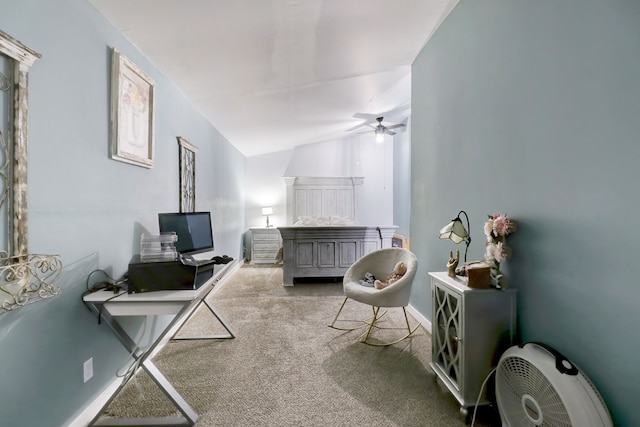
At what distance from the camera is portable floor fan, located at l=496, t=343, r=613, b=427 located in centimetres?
104

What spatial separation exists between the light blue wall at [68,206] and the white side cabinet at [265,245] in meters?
3.80

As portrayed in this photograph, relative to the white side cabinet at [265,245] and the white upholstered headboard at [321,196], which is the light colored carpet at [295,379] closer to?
the white side cabinet at [265,245]

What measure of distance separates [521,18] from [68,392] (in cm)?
311

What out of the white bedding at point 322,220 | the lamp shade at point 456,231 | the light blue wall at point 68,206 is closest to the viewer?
the light blue wall at point 68,206

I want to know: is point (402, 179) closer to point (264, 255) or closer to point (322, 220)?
point (322, 220)

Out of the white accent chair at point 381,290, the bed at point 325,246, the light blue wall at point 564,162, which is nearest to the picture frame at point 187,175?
the bed at point 325,246

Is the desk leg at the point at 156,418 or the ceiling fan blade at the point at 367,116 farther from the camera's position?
the ceiling fan blade at the point at 367,116

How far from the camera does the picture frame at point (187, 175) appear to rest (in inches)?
112

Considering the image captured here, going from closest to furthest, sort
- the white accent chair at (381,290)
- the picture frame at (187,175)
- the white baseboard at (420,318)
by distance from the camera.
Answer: the white accent chair at (381,290), the white baseboard at (420,318), the picture frame at (187,175)

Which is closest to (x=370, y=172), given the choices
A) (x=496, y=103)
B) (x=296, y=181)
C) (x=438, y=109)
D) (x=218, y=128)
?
(x=296, y=181)

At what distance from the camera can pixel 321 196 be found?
649cm

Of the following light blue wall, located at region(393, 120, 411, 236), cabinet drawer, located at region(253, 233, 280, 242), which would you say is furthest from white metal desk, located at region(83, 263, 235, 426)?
light blue wall, located at region(393, 120, 411, 236)

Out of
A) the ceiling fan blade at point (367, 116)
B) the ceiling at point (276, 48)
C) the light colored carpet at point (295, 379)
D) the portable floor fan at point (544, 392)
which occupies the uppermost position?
the ceiling fan blade at point (367, 116)

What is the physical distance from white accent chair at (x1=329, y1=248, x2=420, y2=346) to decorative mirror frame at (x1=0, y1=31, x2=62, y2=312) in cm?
197
